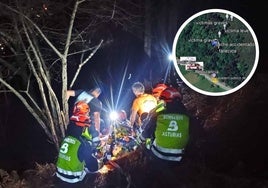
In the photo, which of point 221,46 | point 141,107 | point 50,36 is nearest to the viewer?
point 221,46

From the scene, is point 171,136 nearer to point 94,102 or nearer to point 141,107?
point 141,107

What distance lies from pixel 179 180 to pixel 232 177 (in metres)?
0.77

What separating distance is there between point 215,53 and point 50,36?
5.54 m

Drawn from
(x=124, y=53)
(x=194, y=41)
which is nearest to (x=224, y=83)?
(x=194, y=41)

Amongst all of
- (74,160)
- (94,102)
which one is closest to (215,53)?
(74,160)

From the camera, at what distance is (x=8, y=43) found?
9.66 metres

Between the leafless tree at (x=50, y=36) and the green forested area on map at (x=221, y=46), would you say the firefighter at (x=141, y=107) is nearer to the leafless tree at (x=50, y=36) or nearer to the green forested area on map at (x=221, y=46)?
the leafless tree at (x=50, y=36)

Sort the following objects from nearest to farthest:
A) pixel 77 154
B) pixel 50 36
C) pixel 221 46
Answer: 1. pixel 221 46
2. pixel 77 154
3. pixel 50 36

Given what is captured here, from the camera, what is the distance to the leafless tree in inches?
334

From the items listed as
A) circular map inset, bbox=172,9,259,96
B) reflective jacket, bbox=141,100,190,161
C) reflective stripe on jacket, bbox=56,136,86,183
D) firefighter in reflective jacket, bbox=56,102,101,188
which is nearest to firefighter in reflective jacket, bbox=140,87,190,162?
reflective jacket, bbox=141,100,190,161

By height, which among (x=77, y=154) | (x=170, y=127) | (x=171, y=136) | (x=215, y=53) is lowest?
(x=77, y=154)

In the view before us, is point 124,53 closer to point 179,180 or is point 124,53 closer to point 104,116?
point 104,116

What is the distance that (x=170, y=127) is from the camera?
662cm

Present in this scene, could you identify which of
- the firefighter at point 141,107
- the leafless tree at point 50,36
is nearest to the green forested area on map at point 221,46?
the firefighter at point 141,107
